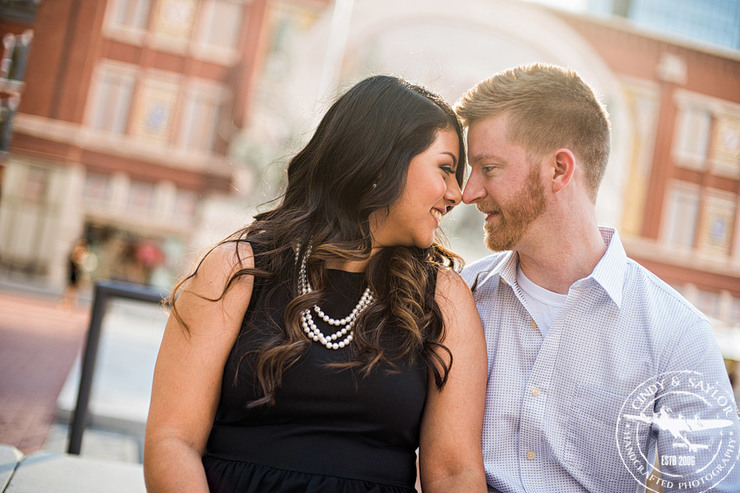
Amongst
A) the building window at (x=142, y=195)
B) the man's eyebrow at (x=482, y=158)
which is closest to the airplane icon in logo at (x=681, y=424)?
the man's eyebrow at (x=482, y=158)

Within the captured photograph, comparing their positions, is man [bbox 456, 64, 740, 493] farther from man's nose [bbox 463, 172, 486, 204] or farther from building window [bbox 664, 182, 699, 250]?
building window [bbox 664, 182, 699, 250]

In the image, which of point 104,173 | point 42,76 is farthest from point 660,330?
point 42,76

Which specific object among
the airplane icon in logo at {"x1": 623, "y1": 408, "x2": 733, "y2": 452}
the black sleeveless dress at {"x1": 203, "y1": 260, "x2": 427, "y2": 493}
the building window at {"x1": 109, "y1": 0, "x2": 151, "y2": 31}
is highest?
the building window at {"x1": 109, "y1": 0, "x2": 151, "y2": 31}

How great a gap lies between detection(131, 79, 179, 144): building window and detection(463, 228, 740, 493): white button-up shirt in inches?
830

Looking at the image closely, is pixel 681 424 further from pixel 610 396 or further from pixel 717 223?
pixel 717 223

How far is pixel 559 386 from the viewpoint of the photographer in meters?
2.10

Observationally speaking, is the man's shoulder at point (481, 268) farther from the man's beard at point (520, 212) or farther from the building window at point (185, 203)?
the building window at point (185, 203)

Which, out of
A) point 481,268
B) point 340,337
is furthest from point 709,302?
point 340,337

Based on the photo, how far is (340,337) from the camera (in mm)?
2037

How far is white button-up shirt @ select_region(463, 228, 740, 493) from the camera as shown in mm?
1916

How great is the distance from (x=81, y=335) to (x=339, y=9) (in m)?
14.4

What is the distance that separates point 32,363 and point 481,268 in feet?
22.5

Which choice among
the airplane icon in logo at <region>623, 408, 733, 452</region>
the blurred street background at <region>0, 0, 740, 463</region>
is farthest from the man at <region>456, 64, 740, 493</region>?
the blurred street background at <region>0, 0, 740, 463</region>

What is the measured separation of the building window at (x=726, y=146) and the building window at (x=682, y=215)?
1.19 meters
